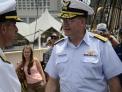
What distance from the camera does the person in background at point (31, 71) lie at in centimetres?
859

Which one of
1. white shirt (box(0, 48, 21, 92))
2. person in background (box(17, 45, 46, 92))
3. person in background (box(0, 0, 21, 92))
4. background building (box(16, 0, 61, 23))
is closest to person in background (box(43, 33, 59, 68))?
person in background (box(17, 45, 46, 92))

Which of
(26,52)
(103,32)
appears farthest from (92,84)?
(26,52)

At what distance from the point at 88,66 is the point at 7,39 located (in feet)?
4.22

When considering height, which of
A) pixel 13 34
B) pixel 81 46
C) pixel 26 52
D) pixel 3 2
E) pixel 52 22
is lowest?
pixel 52 22

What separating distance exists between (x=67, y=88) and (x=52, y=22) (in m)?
34.1

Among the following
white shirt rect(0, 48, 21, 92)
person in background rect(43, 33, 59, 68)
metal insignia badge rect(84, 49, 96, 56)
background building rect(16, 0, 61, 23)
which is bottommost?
background building rect(16, 0, 61, 23)

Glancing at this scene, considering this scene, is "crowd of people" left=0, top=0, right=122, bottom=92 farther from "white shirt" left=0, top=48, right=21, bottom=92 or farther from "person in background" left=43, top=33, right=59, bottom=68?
"person in background" left=43, top=33, right=59, bottom=68

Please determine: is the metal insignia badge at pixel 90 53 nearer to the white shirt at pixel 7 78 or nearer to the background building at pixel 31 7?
the white shirt at pixel 7 78

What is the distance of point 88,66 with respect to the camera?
14.3 ft

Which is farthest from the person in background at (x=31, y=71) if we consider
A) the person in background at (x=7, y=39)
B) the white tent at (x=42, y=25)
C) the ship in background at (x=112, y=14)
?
the white tent at (x=42, y=25)

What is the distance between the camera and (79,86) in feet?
14.3

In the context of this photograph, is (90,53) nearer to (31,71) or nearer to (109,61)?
(109,61)

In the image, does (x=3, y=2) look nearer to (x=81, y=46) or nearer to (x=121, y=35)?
(x=81, y=46)

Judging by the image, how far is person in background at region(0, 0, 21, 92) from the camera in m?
3.09
